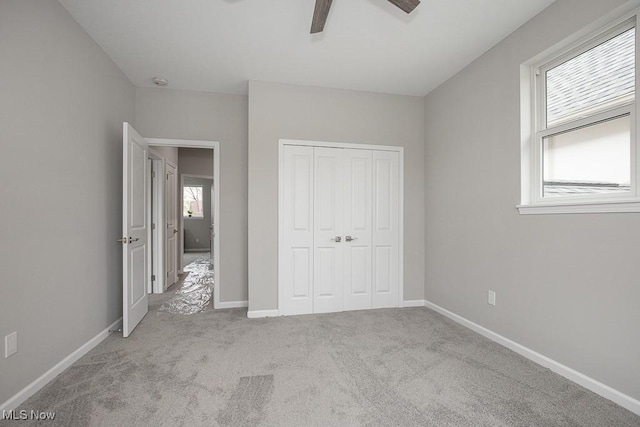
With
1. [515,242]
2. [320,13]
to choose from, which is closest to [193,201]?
[320,13]

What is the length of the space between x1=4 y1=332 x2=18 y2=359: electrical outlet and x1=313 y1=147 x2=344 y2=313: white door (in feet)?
8.14

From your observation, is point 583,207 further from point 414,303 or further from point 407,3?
point 414,303

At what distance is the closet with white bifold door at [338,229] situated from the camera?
349 centimetres

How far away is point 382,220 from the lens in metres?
3.73

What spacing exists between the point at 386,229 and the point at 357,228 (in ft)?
1.26

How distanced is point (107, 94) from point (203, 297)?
8.84 ft

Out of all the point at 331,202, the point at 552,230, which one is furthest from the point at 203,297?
the point at 552,230

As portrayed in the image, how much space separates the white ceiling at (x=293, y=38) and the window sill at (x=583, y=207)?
148 cm

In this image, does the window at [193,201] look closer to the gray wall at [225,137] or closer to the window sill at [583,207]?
the gray wall at [225,137]

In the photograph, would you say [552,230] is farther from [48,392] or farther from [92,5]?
[92,5]

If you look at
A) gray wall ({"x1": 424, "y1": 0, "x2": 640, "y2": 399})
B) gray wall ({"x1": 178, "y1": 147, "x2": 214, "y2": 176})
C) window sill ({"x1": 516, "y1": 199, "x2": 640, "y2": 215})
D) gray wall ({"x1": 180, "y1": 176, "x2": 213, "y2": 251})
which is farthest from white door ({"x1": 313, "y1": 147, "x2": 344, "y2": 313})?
gray wall ({"x1": 180, "y1": 176, "x2": 213, "y2": 251})

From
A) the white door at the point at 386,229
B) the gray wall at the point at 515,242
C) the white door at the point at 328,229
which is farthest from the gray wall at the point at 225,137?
the gray wall at the point at 515,242

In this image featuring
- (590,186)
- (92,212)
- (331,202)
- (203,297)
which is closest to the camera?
(590,186)

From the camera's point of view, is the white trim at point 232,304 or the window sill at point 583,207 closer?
the window sill at point 583,207
